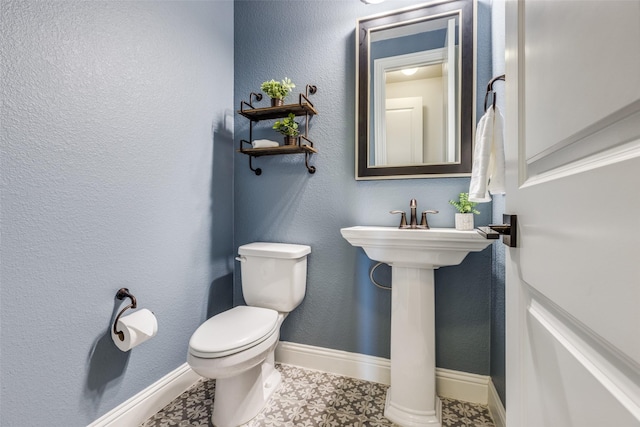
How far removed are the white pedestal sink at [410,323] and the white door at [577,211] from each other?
2.13ft

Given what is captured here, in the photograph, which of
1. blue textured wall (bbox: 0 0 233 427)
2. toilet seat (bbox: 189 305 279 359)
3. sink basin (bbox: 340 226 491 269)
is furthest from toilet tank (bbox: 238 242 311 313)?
sink basin (bbox: 340 226 491 269)

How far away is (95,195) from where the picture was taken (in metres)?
1.09

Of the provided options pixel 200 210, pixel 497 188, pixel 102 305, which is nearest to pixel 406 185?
pixel 497 188

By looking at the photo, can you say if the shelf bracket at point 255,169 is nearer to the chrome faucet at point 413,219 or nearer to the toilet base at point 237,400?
the chrome faucet at point 413,219

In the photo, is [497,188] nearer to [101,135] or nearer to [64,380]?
[101,135]

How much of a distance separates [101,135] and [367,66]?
138 centimetres

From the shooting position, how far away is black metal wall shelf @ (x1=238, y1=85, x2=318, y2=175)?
1584mm

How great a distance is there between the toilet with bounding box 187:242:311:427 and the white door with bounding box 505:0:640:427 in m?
0.96

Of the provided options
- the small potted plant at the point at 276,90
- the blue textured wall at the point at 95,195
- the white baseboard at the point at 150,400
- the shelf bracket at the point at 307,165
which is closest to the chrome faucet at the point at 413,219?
the shelf bracket at the point at 307,165

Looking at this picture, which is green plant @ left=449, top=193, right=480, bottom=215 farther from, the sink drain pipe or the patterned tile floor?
the patterned tile floor

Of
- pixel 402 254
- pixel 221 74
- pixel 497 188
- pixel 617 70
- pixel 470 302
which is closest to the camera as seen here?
pixel 617 70

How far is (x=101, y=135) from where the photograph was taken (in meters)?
1.11

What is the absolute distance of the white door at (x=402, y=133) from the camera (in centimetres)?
151

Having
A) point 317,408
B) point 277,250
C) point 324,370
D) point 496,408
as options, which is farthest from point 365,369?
point 277,250
